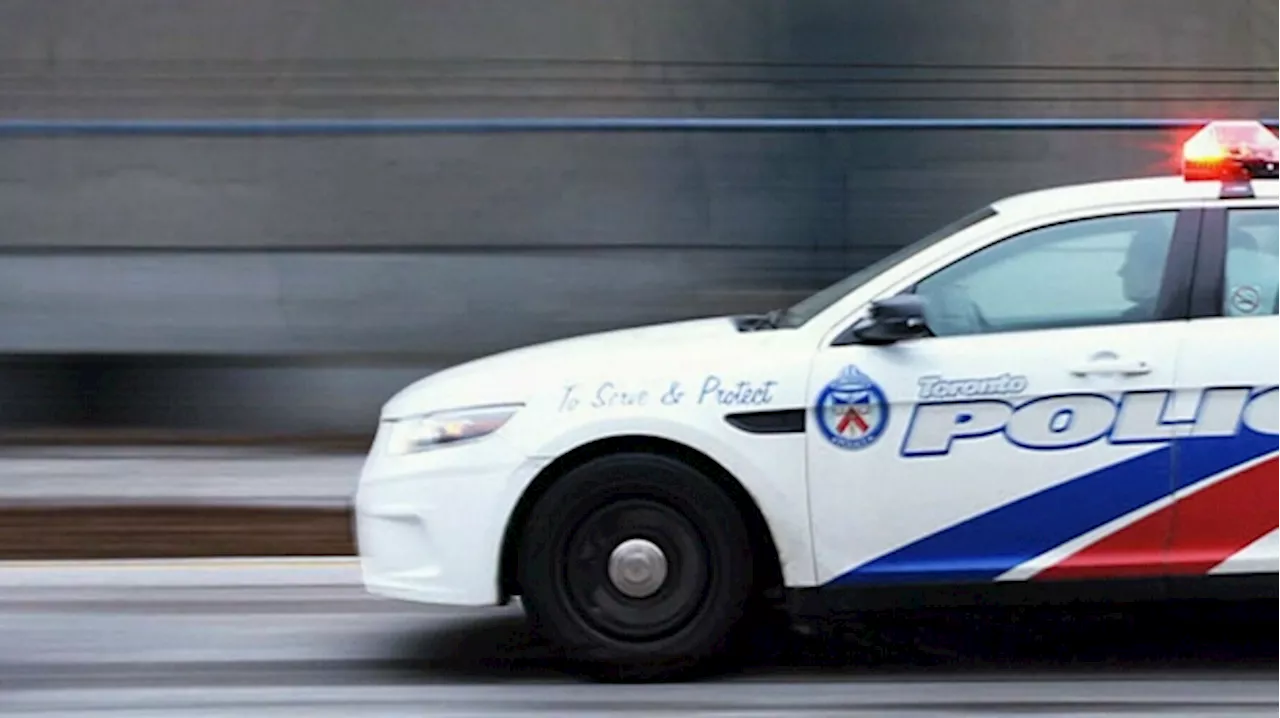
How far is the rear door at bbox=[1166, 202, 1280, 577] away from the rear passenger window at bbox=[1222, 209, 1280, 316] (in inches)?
0.5

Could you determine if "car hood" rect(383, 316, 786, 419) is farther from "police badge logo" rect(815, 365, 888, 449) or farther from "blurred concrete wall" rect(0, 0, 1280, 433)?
"blurred concrete wall" rect(0, 0, 1280, 433)

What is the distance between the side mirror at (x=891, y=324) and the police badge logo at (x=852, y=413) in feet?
0.50

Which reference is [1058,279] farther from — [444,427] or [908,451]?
[444,427]

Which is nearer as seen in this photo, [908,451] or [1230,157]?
[908,451]

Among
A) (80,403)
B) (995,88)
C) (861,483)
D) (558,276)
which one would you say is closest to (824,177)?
(558,276)

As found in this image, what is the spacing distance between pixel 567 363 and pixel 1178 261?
1.95 m

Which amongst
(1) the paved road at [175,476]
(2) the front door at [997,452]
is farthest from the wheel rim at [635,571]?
(1) the paved road at [175,476]

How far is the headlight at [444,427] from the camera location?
19.8 ft

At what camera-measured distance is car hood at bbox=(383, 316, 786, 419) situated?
605cm

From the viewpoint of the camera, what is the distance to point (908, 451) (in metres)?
5.86

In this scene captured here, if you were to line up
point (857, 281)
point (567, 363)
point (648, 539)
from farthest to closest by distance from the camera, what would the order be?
point (857, 281) → point (567, 363) → point (648, 539)

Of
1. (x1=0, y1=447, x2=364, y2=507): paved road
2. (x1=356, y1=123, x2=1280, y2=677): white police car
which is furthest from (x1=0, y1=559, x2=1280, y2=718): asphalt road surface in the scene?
(x1=0, y1=447, x2=364, y2=507): paved road

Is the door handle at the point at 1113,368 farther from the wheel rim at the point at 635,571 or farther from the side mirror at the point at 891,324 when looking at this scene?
the wheel rim at the point at 635,571

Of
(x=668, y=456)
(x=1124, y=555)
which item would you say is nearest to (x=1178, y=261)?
(x=1124, y=555)
